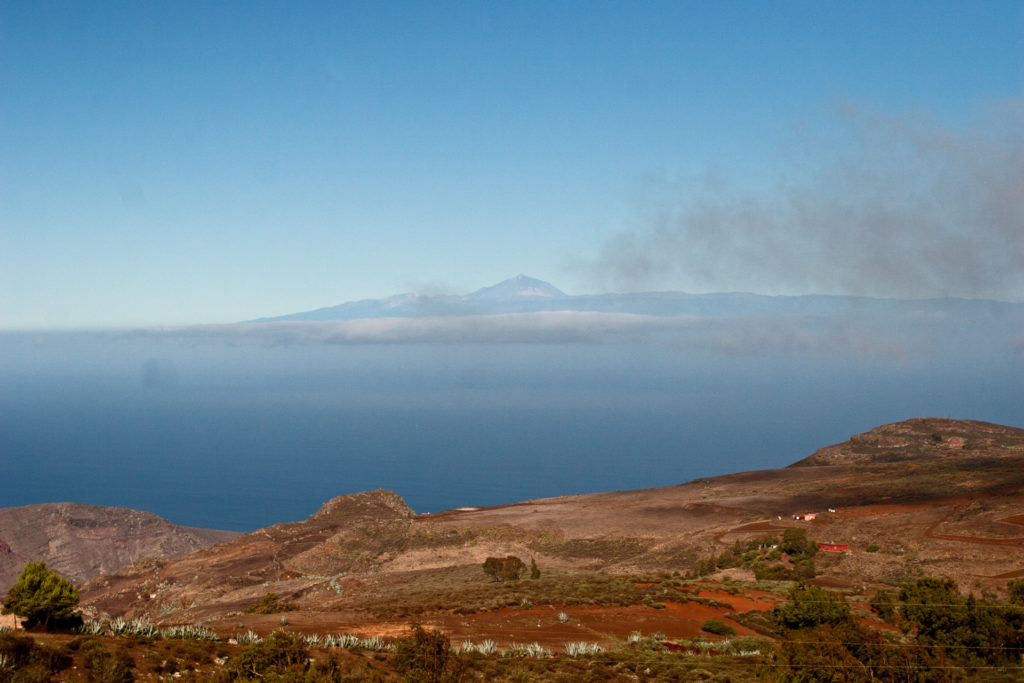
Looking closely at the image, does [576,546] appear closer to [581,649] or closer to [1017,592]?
[1017,592]

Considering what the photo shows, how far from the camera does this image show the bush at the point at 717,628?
1867cm

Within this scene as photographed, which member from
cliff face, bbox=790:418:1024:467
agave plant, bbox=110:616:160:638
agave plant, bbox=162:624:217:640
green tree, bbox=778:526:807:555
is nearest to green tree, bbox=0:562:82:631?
agave plant, bbox=110:616:160:638

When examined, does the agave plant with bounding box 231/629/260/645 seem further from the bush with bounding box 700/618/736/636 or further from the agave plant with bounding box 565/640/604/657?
the bush with bounding box 700/618/736/636

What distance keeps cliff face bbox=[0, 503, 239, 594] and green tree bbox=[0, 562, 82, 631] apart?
204ft

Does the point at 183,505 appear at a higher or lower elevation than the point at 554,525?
lower

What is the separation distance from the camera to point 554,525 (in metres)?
47.7

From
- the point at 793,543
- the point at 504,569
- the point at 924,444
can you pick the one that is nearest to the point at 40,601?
the point at 504,569

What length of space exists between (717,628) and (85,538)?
76.2 m

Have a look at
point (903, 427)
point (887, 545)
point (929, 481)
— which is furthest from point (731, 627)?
point (903, 427)

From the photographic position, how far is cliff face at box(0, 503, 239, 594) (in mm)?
67919

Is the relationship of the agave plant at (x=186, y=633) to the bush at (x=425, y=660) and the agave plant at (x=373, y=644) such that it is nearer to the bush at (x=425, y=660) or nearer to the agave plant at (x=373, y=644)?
the agave plant at (x=373, y=644)

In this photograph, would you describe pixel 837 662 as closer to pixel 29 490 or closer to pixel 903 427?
pixel 903 427

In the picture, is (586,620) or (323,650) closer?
(323,650)

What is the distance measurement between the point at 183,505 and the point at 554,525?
14009 cm
